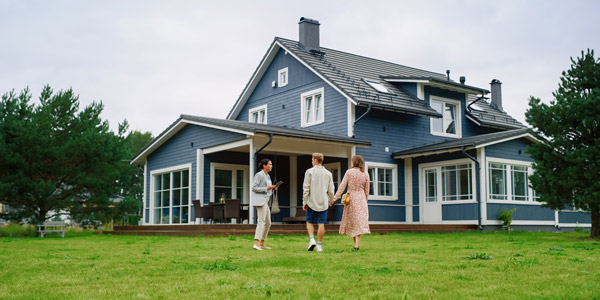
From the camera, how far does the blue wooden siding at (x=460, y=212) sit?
18.0m

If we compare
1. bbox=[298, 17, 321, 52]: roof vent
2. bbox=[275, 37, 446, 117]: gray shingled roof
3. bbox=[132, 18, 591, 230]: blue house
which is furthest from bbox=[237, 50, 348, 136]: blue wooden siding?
bbox=[298, 17, 321, 52]: roof vent

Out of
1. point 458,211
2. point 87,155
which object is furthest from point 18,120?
point 458,211

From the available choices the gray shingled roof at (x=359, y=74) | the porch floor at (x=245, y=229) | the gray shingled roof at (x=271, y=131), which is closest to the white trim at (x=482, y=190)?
the porch floor at (x=245, y=229)

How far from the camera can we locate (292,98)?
21812 mm

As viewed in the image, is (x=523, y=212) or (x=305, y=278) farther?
(x=523, y=212)

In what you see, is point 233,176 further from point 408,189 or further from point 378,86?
point 378,86

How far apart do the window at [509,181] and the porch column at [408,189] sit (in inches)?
108

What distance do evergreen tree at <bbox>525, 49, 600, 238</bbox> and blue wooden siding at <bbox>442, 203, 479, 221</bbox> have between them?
4683 millimetres

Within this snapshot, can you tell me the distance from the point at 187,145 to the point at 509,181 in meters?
10.0

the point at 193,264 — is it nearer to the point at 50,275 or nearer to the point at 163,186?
the point at 50,275

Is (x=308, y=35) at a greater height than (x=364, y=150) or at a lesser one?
greater

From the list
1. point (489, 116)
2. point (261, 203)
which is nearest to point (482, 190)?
point (489, 116)

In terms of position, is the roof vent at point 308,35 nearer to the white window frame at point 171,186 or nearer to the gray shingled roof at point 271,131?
the gray shingled roof at point 271,131

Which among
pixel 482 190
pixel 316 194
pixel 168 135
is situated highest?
pixel 168 135
